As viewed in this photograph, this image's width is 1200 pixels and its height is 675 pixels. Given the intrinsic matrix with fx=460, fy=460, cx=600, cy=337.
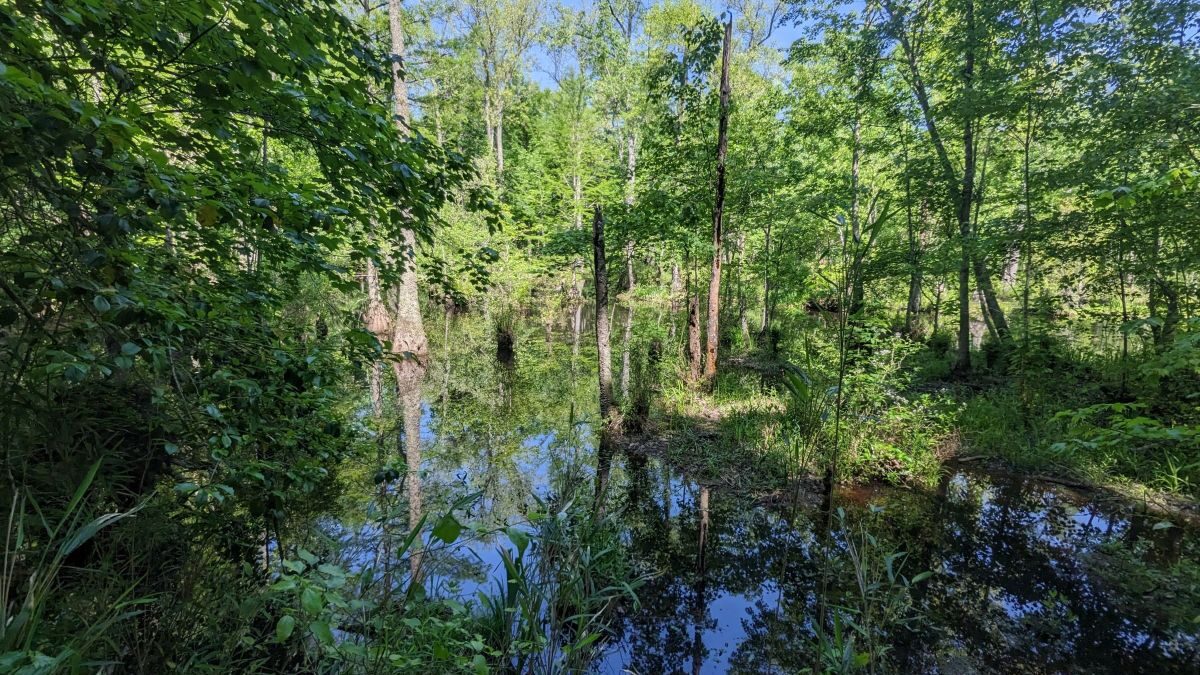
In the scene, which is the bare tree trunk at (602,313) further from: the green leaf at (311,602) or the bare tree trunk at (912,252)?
the bare tree trunk at (912,252)

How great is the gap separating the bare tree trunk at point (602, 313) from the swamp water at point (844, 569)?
863 millimetres

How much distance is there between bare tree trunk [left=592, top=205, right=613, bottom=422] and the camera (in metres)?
6.88

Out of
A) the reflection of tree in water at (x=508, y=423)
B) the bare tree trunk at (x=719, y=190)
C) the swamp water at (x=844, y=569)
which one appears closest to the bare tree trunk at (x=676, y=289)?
the reflection of tree in water at (x=508, y=423)

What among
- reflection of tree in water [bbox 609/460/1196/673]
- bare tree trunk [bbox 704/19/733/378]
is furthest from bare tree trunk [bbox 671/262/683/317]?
reflection of tree in water [bbox 609/460/1196/673]

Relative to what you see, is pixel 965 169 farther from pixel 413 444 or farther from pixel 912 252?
pixel 413 444

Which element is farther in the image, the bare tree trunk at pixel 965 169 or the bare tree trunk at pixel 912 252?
the bare tree trunk at pixel 912 252

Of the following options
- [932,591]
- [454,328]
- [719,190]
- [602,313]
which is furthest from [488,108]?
[932,591]

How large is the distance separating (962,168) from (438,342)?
49.9 feet

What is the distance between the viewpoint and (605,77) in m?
21.1

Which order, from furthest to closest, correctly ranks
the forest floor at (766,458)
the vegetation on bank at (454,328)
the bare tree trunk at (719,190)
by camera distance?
the bare tree trunk at (719,190) → the forest floor at (766,458) → the vegetation on bank at (454,328)

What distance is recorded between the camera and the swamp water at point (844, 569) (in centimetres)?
300

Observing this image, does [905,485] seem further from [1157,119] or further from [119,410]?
[119,410]

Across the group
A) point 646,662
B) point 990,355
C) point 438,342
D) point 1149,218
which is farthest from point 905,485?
point 438,342

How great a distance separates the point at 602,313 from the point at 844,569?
438 cm
